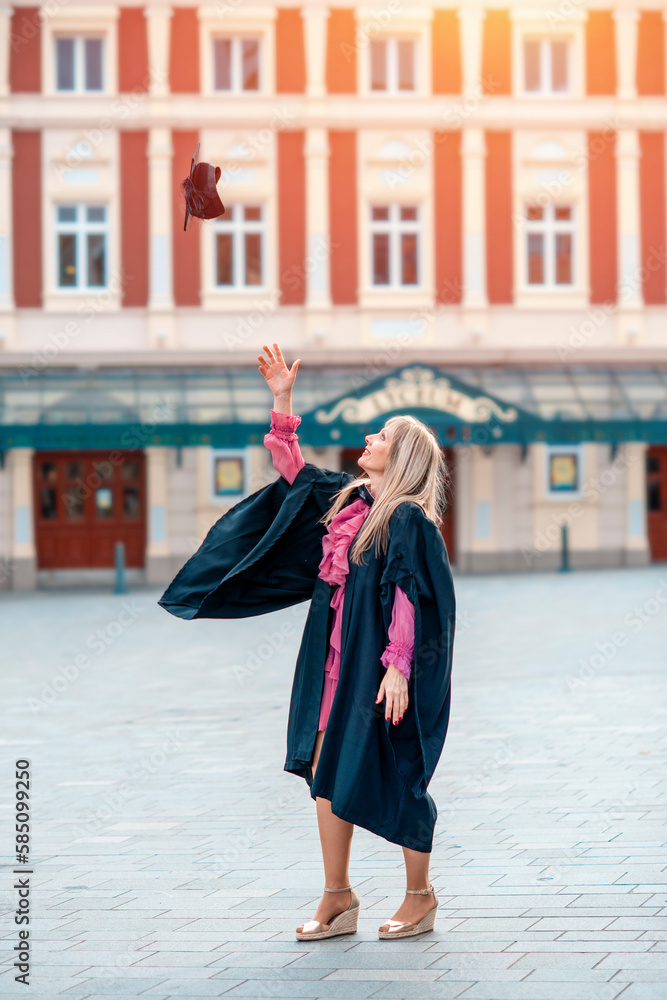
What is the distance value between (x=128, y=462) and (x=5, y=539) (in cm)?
258

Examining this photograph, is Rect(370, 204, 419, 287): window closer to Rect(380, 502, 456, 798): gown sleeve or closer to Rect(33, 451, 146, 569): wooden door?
Rect(33, 451, 146, 569): wooden door

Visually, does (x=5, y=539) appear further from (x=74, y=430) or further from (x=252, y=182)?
(x=252, y=182)

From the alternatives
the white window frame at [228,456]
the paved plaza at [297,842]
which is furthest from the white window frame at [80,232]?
the paved plaza at [297,842]

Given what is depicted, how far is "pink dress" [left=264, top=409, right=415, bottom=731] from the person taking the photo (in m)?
4.04

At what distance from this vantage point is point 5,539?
22.3 m

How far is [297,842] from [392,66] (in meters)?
19.7

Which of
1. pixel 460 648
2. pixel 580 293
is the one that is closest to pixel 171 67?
pixel 580 293

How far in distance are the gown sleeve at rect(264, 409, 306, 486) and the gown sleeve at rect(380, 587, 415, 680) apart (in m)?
0.66

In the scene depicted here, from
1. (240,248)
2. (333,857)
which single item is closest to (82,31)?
(240,248)

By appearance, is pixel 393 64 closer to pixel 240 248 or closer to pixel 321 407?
pixel 240 248

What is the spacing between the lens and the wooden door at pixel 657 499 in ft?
77.0

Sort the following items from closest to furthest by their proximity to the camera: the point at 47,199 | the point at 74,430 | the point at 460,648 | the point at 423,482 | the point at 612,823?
the point at 423,482
the point at 612,823
the point at 460,648
the point at 74,430
the point at 47,199

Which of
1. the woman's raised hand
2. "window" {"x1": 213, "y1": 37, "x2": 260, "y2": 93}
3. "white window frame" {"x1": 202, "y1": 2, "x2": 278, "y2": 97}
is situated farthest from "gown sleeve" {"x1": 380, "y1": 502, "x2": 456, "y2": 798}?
"window" {"x1": 213, "y1": 37, "x2": 260, "y2": 93}

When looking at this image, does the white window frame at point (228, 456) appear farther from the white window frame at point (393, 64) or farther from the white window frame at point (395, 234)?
the white window frame at point (393, 64)
